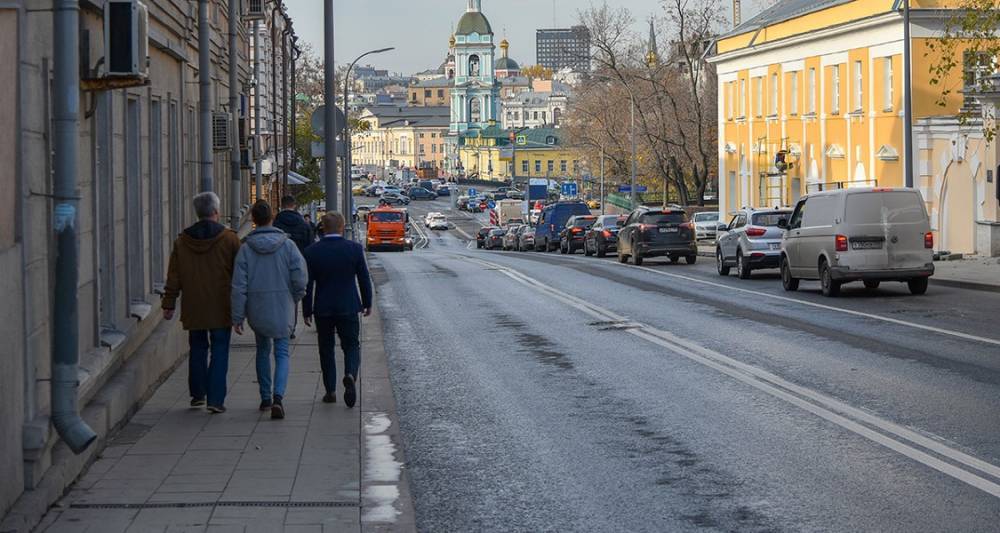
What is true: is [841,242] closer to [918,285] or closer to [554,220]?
[918,285]

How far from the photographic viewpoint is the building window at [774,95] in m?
66.0

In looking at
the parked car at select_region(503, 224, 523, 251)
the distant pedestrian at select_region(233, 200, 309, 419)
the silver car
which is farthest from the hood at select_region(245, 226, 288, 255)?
the parked car at select_region(503, 224, 523, 251)

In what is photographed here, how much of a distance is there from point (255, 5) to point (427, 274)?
7.87 m

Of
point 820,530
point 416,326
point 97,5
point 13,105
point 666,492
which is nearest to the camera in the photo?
point 820,530

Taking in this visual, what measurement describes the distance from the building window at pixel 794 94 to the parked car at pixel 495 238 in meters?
30.0

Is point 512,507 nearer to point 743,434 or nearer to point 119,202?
point 743,434

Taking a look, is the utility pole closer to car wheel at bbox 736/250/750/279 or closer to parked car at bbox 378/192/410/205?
car wheel at bbox 736/250/750/279

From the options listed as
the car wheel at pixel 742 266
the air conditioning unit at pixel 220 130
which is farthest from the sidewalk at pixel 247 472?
the car wheel at pixel 742 266

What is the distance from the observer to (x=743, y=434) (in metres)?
11.7

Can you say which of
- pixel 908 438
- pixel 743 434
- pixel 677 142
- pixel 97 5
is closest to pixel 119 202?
pixel 97 5

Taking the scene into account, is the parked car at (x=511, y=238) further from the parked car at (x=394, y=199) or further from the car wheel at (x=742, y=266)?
the parked car at (x=394, y=199)

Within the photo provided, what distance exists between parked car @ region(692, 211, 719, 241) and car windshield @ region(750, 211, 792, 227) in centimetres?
3889

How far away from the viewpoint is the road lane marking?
9852 millimetres

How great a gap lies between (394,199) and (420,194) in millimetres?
22976
